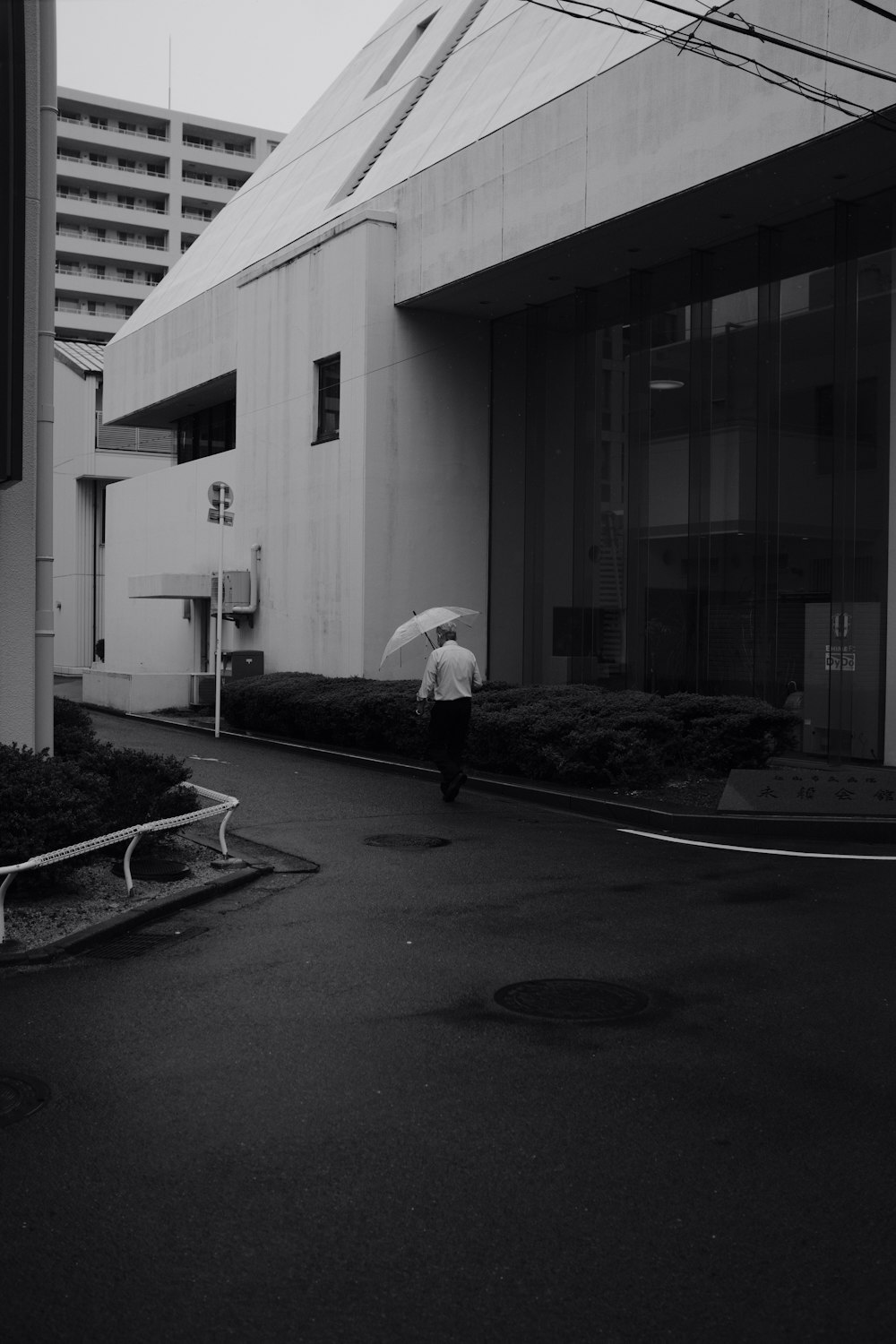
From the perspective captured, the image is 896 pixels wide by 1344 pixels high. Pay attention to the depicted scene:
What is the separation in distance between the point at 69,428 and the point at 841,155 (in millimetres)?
35424

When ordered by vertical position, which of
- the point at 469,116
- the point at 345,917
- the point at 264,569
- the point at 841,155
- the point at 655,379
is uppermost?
the point at 469,116

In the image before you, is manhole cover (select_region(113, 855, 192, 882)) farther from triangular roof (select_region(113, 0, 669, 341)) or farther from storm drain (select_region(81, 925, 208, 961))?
triangular roof (select_region(113, 0, 669, 341))

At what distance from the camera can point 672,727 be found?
14.7m

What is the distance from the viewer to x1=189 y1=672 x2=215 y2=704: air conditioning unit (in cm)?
2667

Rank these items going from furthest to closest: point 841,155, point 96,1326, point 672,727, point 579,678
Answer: point 579,678 < point 841,155 < point 672,727 < point 96,1326

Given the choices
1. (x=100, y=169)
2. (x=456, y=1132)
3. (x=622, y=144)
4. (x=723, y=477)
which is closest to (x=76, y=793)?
(x=456, y=1132)

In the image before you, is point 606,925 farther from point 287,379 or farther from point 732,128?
point 287,379

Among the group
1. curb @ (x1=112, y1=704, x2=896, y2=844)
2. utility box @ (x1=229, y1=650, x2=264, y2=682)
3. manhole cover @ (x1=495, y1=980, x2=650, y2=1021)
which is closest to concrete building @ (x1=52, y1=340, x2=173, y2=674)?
utility box @ (x1=229, y1=650, x2=264, y2=682)

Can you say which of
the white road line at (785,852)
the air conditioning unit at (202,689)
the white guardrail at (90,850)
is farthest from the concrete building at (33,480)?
the air conditioning unit at (202,689)

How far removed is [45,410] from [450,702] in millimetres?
5420

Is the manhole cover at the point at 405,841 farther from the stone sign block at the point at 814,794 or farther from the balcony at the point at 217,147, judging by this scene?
the balcony at the point at 217,147

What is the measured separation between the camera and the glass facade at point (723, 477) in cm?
1703

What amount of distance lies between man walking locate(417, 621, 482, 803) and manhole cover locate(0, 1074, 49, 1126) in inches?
344

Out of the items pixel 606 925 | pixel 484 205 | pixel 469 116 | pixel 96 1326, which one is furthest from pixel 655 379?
pixel 96 1326
